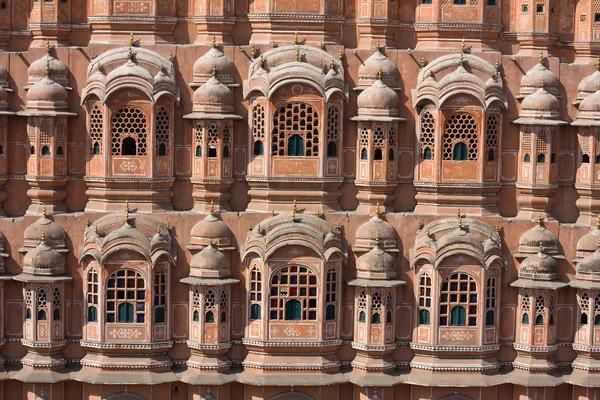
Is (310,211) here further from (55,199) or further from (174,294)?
(55,199)

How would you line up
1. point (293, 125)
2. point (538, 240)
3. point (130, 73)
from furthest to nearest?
point (538, 240)
point (293, 125)
point (130, 73)

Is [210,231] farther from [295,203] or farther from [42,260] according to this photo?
[42,260]

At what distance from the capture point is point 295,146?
39219 millimetres

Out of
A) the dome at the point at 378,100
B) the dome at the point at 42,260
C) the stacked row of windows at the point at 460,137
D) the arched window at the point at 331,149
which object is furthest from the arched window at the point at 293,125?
the dome at the point at 42,260

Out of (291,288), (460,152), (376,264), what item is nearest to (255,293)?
(291,288)

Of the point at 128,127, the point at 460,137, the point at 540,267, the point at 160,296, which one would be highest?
the point at 128,127

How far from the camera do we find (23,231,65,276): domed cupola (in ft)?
127

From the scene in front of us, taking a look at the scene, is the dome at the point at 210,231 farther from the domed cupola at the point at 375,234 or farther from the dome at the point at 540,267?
the dome at the point at 540,267

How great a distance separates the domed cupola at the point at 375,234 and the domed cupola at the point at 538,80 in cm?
499

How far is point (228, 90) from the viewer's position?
39156mm

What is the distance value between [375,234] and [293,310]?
9.70ft

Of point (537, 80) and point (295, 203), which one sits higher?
point (537, 80)

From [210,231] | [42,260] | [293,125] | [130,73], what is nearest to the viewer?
[130,73]

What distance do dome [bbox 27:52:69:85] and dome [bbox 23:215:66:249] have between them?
3.66 metres
